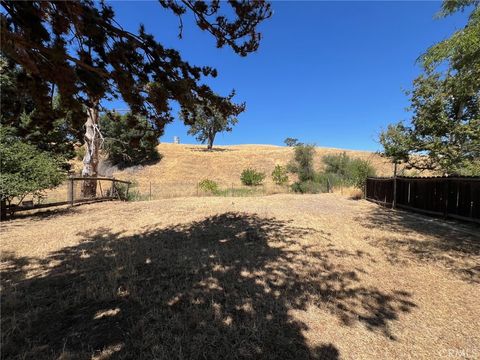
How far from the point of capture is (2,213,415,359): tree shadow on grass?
2635mm

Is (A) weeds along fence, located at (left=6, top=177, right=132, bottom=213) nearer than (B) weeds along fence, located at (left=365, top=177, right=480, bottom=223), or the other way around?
(B) weeds along fence, located at (left=365, top=177, right=480, bottom=223)

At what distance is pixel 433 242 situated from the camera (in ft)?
22.2

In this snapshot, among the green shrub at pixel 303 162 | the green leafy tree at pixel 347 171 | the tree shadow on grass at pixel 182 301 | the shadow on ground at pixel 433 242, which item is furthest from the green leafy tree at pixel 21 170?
Result: the green shrub at pixel 303 162

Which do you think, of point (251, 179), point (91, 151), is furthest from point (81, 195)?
point (251, 179)

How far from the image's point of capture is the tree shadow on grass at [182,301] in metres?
2.63

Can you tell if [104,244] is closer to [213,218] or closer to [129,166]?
[213,218]

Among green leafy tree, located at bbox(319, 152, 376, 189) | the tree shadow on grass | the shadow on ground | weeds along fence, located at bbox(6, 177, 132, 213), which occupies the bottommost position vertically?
the tree shadow on grass

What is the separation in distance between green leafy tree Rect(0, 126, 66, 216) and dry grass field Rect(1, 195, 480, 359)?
2.05m

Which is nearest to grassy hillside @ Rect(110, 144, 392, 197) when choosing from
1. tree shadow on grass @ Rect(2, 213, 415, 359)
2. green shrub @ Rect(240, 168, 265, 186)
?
green shrub @ Rect(240, 168, 265, 186)

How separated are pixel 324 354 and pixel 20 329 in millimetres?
2987

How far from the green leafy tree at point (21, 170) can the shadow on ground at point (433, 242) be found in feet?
32.9

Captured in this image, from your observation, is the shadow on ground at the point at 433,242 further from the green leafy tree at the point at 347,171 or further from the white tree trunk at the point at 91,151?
the white tree trunk at the point at 91,151

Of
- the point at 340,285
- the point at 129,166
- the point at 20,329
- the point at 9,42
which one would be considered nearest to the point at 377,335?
the point at 340,285

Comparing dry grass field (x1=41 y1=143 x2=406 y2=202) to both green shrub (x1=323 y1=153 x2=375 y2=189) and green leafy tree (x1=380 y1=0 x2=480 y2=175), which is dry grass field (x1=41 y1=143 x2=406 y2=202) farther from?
green leafy tree (x1=380 y1=0 x2=480 y2=175)
